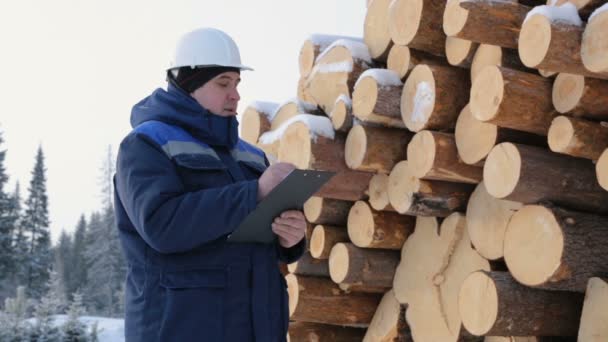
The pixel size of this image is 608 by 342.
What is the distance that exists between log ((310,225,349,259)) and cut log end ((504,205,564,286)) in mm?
1339

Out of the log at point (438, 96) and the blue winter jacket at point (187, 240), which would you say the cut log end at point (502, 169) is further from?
the blue winter jacket at point (187, 240)

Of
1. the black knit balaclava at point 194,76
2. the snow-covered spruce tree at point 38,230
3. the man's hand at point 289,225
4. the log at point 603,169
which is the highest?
the black knit balaclava at point 194,76

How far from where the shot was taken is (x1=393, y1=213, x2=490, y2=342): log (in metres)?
3.17

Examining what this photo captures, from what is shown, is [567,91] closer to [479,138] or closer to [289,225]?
[479,138]

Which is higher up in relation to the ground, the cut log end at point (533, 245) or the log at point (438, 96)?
the log at point (438, 96)

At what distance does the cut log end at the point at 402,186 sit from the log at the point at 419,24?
513mm

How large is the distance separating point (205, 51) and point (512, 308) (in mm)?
1390

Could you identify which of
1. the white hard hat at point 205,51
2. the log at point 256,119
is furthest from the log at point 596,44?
the log at point 256,119

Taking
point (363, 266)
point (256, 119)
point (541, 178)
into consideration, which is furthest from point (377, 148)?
point (256, 119)

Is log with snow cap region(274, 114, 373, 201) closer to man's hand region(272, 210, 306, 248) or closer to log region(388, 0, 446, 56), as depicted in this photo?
log region(388, 0, 446, 56)

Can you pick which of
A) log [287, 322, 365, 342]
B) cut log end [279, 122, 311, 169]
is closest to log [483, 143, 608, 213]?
cut log end [279, 122, 311, 169]

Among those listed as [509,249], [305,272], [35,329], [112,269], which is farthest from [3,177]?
[509,249]

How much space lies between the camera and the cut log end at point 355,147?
10.9 feet

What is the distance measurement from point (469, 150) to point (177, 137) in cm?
112
